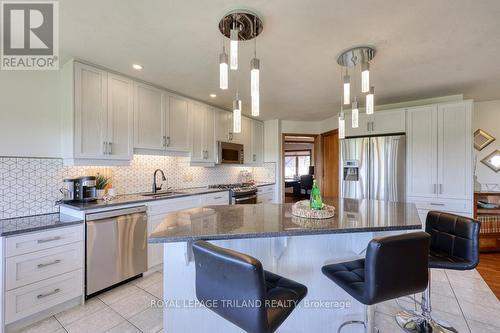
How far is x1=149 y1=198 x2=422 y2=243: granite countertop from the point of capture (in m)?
1.21

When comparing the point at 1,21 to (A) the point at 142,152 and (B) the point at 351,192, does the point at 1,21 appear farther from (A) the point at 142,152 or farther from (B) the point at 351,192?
(B) the point at 351,192

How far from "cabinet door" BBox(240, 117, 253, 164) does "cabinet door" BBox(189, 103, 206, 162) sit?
3.57ft

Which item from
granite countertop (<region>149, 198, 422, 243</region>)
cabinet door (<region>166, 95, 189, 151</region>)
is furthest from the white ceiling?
granite countertop (<region>149, 198, 422, 243</region>)

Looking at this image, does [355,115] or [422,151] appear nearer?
[355,115]

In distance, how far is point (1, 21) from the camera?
173 cm

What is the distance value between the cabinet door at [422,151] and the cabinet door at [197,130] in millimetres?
3218

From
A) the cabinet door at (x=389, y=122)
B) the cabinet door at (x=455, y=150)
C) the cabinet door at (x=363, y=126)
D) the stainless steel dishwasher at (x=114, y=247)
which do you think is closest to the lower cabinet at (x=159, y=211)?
the stainless steel dishwasher at (x=114, y=247)

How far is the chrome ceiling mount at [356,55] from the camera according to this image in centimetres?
204

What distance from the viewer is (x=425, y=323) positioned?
5.64ft

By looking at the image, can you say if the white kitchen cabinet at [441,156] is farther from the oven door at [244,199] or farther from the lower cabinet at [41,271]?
the lower cabinet at [41,271]

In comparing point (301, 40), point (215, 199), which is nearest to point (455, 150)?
point (301, 40)

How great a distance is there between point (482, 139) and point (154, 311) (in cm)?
541

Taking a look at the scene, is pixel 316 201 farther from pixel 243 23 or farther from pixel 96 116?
pixel 96 116

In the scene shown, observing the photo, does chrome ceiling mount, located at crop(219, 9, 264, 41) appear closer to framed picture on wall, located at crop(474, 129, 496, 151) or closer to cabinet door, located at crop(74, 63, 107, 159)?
cabinet door, located at crop(74, 63, 107, 159)
